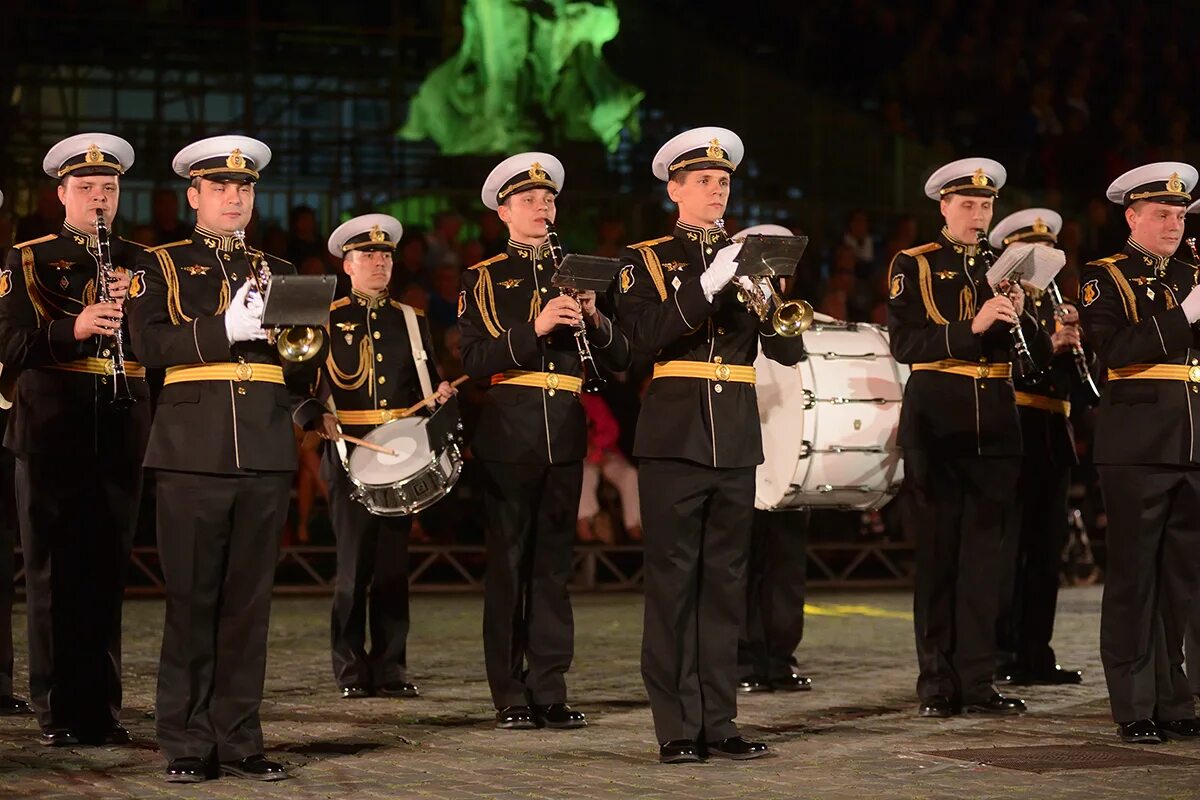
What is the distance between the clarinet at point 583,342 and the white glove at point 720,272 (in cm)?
74

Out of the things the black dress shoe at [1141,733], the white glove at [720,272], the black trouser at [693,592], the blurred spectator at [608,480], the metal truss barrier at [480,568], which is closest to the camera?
the white glove at [720,272]

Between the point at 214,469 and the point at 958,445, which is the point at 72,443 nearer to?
the point at 214,469

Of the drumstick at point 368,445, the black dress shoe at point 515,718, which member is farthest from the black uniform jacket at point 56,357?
the black dress shoe at point 515,718

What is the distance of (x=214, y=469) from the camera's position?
24.2 ft

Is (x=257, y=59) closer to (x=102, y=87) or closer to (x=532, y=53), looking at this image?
(x=102, y=87)

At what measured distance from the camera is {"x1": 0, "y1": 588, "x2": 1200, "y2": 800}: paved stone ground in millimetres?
7203

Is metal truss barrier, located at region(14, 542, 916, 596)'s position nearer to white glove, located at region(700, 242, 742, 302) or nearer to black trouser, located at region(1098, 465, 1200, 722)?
black trouser, located at region(1098, 465, 1200, 722)

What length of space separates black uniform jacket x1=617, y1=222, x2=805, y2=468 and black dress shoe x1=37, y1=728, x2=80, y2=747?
269 cm

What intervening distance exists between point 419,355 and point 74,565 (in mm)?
2528

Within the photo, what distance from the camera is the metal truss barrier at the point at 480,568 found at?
602 inches

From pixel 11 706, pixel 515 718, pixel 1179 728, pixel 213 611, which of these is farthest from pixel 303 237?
pixel 1179 728

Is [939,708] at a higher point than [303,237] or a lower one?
lower

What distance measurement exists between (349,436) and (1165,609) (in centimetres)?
415

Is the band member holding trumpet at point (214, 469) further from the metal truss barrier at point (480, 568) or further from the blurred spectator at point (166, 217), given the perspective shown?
the blurred spectator at point (166, 217)
